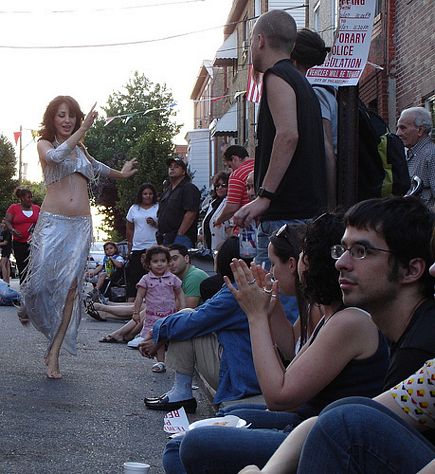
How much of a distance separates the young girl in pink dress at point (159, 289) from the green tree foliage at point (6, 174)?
168 ft

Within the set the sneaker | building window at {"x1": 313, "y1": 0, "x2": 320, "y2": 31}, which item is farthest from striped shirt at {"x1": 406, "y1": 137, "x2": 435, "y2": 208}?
building window at {"x1": 313, "y1": 0, "x2": 320, "y2": 31}

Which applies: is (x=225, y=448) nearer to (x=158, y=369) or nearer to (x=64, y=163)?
(x=64, y=163)

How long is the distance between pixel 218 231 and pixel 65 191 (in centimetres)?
269

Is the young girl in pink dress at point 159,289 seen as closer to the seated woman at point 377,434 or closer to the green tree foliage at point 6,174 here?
the seated woman at point 377,434

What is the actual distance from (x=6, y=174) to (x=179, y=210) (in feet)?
169

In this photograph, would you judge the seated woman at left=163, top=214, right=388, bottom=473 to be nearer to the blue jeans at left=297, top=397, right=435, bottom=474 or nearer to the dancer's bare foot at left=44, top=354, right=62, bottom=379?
the blue jeans at left=297, top=397, right=435, bottom=474

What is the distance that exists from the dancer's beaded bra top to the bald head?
9.28 ft

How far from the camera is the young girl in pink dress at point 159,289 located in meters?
10.2

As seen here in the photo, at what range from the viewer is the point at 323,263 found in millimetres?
4066

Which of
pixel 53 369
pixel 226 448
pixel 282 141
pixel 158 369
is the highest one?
pixel 282 141

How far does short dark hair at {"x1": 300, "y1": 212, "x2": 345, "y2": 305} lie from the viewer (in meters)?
4.07

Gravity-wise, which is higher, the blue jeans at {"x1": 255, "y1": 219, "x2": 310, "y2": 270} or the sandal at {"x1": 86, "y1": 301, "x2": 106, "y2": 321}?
the blue jeans at {"x1": 255, "y1": 219, "x2": 310, "y2": 270}

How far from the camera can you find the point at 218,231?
11.1 meters

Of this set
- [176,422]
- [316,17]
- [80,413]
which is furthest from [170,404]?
[316,17]
